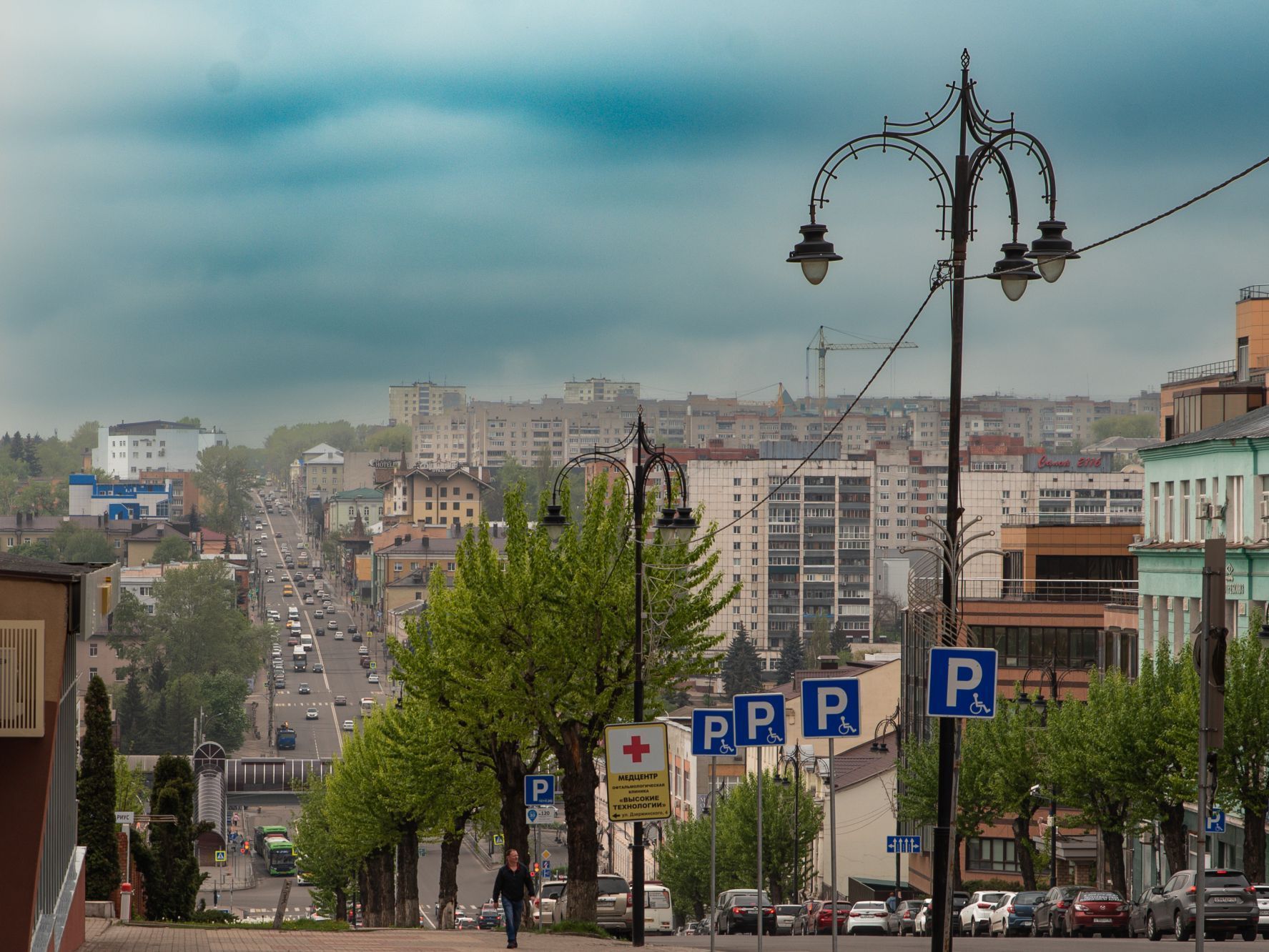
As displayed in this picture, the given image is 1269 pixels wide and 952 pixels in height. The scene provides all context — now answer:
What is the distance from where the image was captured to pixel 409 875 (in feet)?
179

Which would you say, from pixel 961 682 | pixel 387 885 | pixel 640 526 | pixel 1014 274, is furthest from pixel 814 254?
pixel 387 885

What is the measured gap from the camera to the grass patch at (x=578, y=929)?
31297 mm

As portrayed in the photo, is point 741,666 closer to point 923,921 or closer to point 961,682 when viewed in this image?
point 923,921

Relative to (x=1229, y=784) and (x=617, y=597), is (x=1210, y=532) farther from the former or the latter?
(x=617, y=597)

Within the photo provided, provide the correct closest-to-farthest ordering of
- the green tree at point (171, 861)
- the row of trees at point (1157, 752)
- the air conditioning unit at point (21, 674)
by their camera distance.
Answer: the air conditioning unit at point (21, 674)
the green tree at point (171, 861)
the row of trees at point (1157, 752)

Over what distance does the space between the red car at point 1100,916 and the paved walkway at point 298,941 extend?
45.5 feet

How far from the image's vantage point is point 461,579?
40125 millimetres

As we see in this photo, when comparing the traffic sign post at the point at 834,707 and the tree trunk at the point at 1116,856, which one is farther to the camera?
the tree trunk at the point at 1116,856

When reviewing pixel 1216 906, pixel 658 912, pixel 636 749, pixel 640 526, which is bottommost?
pixel 658 912

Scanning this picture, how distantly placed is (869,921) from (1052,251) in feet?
125

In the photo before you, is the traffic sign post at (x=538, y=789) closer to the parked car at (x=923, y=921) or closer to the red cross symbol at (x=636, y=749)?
the red cross symbol at (x=636, y=749)

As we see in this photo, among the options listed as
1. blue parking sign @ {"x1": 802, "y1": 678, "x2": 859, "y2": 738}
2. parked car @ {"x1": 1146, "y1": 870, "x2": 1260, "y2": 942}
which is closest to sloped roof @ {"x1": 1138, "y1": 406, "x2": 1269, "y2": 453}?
parked car @ {"x1": 1146, "y1": 870, "x2": 1260, "y2": 942}

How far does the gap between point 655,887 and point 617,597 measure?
14.4m

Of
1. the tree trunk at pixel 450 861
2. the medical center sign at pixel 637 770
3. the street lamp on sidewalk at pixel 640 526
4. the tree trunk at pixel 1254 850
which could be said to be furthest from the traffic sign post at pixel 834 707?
the tree trunk at pixel 450 861
